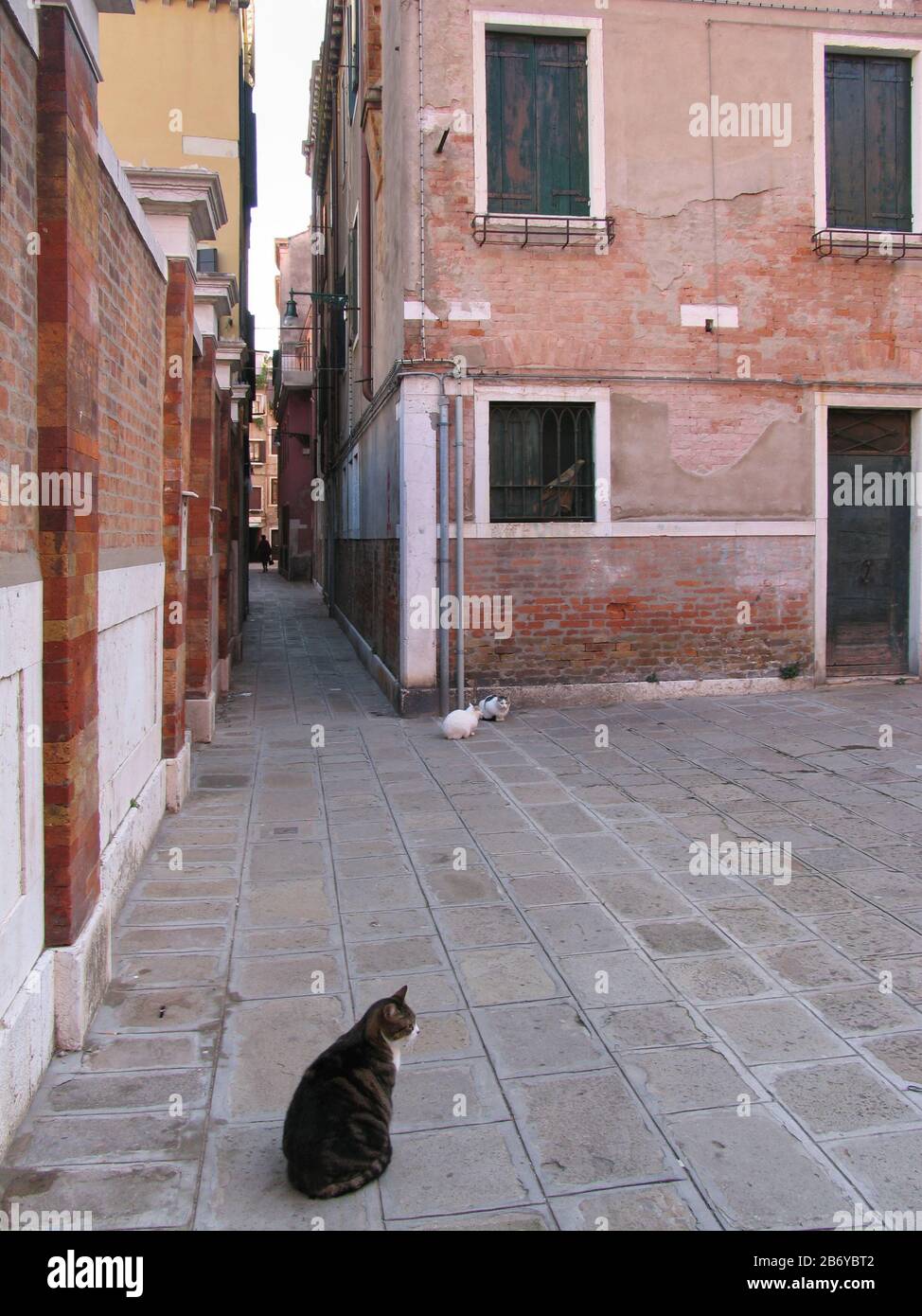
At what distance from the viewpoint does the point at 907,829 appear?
A: 262 inches

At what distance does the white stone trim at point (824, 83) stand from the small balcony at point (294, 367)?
65.3 feet

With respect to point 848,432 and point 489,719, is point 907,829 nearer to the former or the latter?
point 489,719

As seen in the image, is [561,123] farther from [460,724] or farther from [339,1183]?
[339,1183]

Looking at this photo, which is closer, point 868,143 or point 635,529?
point 635,529

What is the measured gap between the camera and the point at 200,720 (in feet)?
31.6

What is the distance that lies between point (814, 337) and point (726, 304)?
0.95 meters

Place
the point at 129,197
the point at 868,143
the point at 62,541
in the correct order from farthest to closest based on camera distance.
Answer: the point at 868,143, the point at 129,197, the point at 62,541

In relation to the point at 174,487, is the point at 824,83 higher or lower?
higher

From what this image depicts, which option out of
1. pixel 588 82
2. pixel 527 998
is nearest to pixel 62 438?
pixel 527 998

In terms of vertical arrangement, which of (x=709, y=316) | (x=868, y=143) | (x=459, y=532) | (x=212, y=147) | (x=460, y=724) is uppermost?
(x=212, y=147)

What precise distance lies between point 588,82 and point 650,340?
7.99 ft

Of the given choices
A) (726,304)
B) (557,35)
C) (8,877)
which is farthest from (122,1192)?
(557,35)

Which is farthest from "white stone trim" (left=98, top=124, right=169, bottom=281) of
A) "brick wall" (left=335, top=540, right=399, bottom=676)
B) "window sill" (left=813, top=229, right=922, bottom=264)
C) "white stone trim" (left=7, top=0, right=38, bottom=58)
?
"window sill" (left=813, top=229, right=922, bottom=264)

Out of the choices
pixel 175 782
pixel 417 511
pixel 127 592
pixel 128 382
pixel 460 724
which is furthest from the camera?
pixel 417 511
